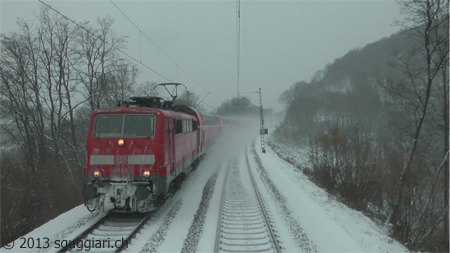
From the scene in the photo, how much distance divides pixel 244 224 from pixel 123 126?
13.6 ft

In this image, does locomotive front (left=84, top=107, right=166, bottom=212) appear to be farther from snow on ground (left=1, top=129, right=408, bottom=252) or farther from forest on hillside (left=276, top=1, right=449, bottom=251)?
forest on hillside (left=276, top=1, right=449, bottom=251)

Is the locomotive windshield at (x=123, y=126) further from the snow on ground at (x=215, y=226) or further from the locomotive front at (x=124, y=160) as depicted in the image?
the snow on ground at (x=215, y=226)

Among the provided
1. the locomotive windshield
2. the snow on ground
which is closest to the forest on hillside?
the snow on ground

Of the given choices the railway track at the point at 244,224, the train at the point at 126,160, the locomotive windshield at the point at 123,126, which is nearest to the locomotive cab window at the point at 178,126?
the train at the point at 126,160

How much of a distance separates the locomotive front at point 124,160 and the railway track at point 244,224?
2.20 metres

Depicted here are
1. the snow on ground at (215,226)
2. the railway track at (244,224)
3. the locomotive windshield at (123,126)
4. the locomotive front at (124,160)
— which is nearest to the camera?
the railway track at (244,224)

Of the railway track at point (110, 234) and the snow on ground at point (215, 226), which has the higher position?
the railway track at point (110, 234)

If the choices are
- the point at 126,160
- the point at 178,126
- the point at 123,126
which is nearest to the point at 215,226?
the point at 126,160

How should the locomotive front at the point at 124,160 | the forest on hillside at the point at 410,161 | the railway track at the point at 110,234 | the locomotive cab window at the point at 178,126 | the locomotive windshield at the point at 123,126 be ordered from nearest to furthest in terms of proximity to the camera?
the railway track at the point at 110,234 < the locomotive front at the point at 124,160 < the locomotive windshield at the point at 123,126 < the locomotive cab window at the point at 178,126 < the forest on hillside at the point at 410,161

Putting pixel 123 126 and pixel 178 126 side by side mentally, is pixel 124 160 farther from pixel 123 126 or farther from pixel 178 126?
pixel 178 126

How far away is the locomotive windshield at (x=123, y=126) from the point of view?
27.3 feet

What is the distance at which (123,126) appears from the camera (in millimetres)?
8383

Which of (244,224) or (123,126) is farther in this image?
(123,126)

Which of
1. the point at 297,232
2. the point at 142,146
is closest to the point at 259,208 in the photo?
the point at 297,232
